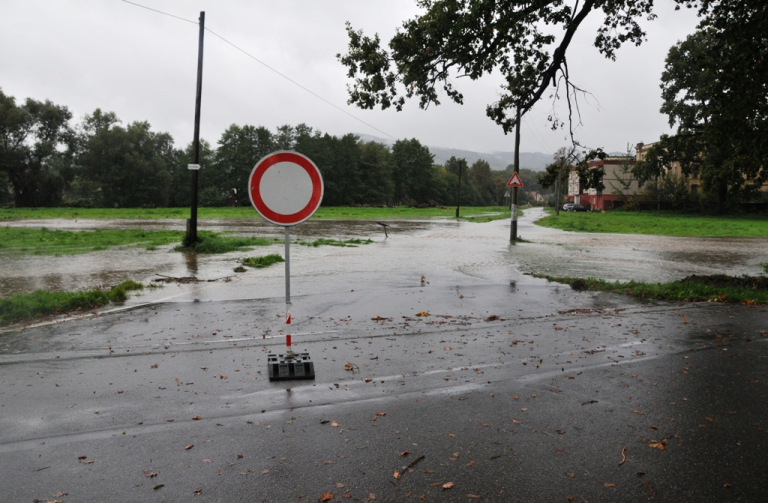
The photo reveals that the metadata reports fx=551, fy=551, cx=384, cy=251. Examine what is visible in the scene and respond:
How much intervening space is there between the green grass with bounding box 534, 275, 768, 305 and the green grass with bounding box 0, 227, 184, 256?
14.9 metres

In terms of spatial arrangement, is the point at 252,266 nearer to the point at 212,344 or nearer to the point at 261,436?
the point at 212,344

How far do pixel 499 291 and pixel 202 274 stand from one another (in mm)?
6956

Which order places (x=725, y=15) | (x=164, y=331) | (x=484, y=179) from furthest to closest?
(x=484, y=179), (x=725, y=15), (x=164, y=331)

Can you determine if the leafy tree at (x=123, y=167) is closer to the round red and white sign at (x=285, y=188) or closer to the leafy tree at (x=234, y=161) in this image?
the leafy tree at (x=234, y=161)

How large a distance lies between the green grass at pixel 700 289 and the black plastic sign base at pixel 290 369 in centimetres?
756

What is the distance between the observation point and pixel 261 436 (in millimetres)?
3906

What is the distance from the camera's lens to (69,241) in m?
21.1

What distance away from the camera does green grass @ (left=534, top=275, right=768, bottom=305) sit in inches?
397

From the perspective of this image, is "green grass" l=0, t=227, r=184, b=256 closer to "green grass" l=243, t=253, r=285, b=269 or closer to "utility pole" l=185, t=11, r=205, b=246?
"utility pole" l=185, t=11, r=205, b=246

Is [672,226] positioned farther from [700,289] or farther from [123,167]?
[123,167]

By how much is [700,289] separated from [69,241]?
2102cm

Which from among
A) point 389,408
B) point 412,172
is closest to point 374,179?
point 412,172

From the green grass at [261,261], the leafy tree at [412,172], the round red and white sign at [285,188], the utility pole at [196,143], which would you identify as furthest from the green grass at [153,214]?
the leafy tree at [412,172]

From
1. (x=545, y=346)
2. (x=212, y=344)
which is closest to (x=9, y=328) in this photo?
(x=212, y=344)
